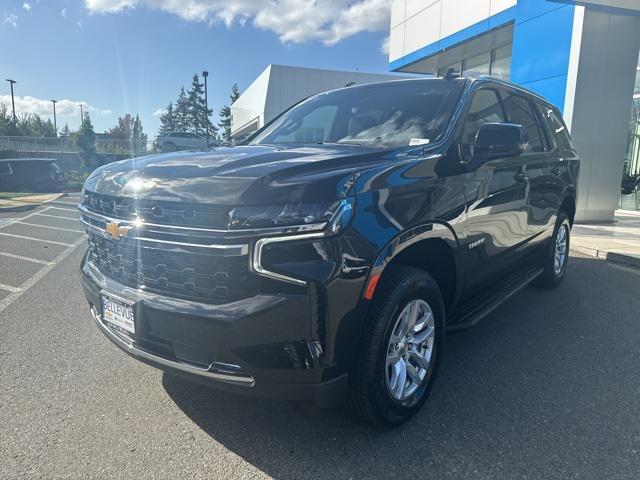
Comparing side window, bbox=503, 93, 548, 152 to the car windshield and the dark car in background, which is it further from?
the dark car in background

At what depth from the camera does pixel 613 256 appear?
6.59m

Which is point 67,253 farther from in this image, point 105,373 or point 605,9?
point 605,9

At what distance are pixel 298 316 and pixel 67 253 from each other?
6.30 meters

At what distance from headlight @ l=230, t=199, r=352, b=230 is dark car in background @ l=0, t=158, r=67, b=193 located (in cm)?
1832

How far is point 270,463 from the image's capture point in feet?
7.49

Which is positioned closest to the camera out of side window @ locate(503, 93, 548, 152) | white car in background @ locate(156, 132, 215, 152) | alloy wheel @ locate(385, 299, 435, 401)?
alloy wheel @ locate(385, 299, 435, 401)

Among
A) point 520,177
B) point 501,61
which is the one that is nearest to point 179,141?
point 501,61

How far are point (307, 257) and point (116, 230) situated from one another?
107 centimetres

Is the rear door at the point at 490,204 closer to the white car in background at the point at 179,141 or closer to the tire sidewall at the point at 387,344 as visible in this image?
the tire sidewall at the point at 387,344

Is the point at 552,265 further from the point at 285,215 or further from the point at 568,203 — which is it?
the point at 285,215

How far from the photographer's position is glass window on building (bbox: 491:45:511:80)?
12.3 metres

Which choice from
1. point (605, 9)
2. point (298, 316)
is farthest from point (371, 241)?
point (605, 9)

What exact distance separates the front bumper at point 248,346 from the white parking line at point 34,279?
3197mm

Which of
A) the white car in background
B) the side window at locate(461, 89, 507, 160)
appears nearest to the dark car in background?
the white car in background
